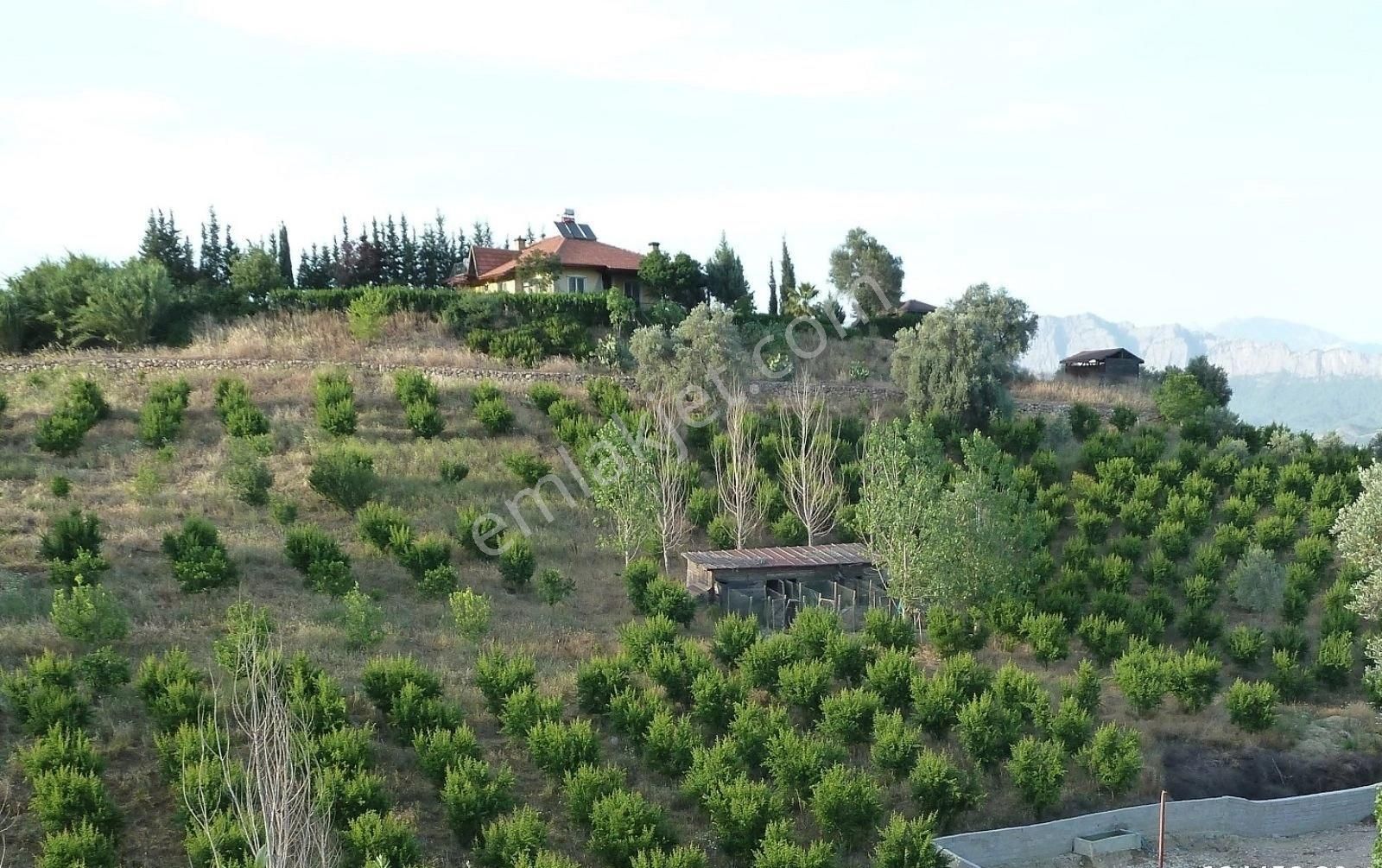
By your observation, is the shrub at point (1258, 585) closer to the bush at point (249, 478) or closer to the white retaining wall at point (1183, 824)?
the white retaining wall at point (1183, 824)

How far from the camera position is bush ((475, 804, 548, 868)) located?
37.9ft

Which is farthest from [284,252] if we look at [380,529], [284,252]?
[380,529]

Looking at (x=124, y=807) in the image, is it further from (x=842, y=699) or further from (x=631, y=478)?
(x=631, y=478)

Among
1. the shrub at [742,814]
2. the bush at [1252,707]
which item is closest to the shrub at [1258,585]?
the bush at [1252,707]

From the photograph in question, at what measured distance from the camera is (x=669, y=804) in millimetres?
13703

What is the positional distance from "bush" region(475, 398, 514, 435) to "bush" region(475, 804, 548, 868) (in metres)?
15.1

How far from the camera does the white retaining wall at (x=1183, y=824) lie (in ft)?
43.9

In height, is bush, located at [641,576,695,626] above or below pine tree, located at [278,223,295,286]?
below

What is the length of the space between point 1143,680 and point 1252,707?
1.68m

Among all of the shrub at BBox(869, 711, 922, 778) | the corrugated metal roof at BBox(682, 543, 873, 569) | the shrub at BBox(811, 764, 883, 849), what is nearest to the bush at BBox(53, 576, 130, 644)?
the corrugated metal roof at BBox(682, 543, 873, 569)

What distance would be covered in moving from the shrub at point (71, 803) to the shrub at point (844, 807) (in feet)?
26.2

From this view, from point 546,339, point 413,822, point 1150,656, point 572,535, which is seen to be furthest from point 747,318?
point 413,822

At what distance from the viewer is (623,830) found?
11992mm

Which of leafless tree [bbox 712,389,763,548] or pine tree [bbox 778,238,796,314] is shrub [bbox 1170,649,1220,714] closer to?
leafless tree [bbox 712,389,763,548]
